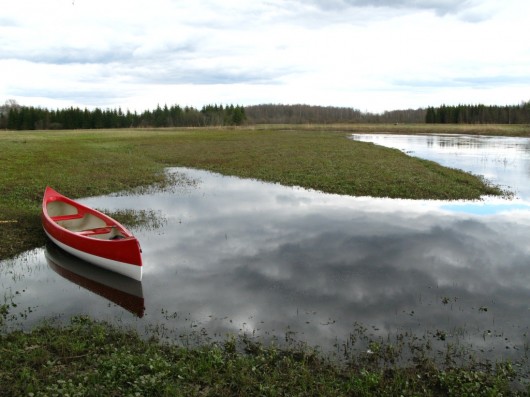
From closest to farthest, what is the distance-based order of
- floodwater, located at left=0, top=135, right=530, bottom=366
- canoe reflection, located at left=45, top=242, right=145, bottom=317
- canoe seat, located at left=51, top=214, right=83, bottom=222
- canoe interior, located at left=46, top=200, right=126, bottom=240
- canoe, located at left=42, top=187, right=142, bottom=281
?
floodwater, located at left=0, top=135, right=530, bottom=366 < canoe reflection, located at left=45, top=242, right=145, bottom=317 < canoe, located at left=42, top=187, right=142, bottom=281 < canoe interior, located at left=46, top=200, right=126, bottom=240 < canoe seat, located at left=51, top=214, right=83, bottom=222

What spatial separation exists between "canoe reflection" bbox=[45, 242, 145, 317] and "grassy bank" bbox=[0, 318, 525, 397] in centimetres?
233

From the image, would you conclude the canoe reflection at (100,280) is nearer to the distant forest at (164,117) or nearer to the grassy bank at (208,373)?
the grassy bank at (208,373)

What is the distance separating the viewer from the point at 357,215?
19.1m

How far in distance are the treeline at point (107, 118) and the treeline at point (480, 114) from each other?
70.2 m

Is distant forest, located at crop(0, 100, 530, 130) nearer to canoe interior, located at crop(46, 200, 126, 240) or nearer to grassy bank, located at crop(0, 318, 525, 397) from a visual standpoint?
canoe interior, located at crop(46, 200, 126, 240)

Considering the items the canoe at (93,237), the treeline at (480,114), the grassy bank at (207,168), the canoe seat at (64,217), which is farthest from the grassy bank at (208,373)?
the treeline at (480,114)

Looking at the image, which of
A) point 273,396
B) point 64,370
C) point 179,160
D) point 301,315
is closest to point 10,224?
point 64,370

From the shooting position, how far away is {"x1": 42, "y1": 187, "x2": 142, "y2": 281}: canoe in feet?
37.9

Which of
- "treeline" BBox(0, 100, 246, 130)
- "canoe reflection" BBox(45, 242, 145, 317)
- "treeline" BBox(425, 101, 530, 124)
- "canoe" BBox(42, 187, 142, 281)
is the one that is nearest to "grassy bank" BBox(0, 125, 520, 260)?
"canoe" BBox(42, 187, 142, 281)

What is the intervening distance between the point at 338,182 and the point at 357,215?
24.1 ft

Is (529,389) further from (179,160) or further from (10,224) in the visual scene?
(179,160)

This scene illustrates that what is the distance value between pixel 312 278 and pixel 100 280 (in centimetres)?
574

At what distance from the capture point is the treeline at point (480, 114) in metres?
137

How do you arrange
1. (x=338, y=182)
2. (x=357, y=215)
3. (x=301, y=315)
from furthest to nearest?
(x=338, y=182) < (x=357, y=215) < (x=301, y=315)
